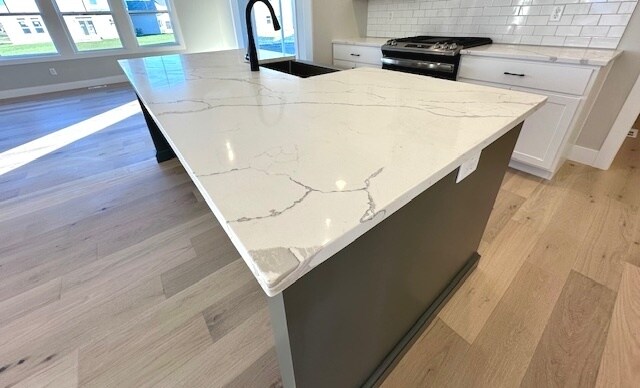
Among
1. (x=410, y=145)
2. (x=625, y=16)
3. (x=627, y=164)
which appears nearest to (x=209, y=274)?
(x=410, y=145)

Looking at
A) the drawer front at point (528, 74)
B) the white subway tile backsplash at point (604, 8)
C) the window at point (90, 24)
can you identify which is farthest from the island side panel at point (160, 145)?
the window at point (90, 24)

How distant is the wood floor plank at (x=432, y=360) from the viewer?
41.9 inches

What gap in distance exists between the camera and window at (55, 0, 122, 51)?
460 cm

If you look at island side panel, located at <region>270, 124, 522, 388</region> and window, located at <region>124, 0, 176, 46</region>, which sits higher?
window, located at <region>124, 0, 176, 46</region>

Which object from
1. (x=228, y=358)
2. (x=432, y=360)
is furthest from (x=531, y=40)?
(x=228, y=358)

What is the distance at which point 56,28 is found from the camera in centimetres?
451

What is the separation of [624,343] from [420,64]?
215 centimetres

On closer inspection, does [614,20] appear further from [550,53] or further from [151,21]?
[151,21]

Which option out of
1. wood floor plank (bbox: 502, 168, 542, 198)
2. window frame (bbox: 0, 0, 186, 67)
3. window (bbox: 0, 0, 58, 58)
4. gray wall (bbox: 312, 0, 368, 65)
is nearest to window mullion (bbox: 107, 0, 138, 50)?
window frame (bbox: 0, 0, 186, 67)

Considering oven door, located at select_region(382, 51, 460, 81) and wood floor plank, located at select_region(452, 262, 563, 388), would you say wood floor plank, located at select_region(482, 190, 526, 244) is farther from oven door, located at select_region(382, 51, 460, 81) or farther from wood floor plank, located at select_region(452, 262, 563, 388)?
oven door, located at select_region(382, 51, 460, 81)

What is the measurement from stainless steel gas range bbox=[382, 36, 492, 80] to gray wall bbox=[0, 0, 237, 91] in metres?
4.60

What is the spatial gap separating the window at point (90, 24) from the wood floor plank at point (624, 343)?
7029 mm

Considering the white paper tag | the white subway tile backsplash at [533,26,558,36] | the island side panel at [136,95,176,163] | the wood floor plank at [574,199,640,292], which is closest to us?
the white paper tag

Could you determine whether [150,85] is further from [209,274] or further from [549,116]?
[549,116]
